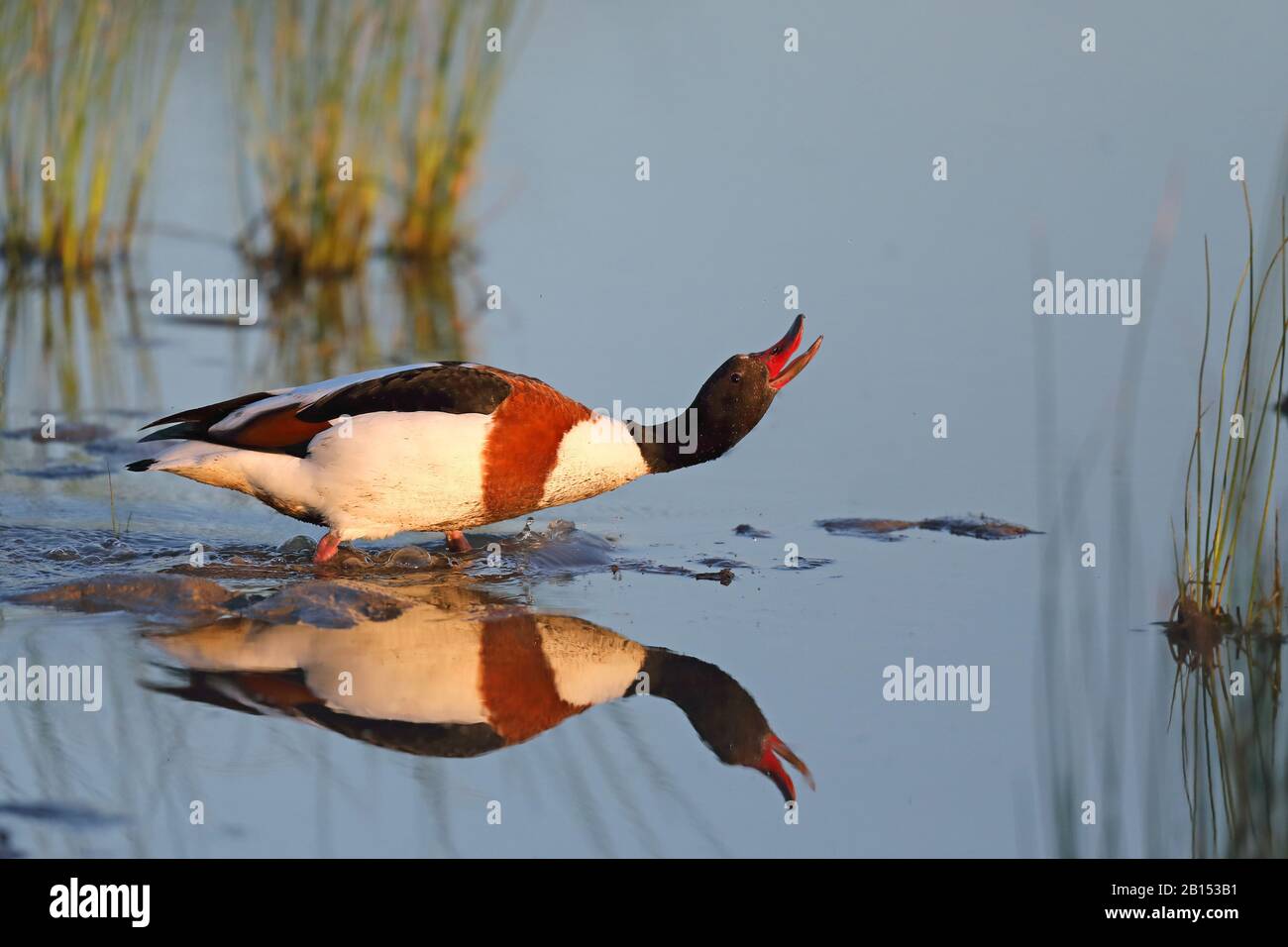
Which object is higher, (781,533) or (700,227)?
(700,227)

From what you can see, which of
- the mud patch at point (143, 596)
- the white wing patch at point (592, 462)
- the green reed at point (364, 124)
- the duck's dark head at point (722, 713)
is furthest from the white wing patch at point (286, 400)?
the green reed at point (364, 124)

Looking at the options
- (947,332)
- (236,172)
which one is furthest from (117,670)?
(236,172)

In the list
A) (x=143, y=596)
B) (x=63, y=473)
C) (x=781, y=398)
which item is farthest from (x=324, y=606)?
(x=781, y=398)

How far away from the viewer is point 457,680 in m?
5.52

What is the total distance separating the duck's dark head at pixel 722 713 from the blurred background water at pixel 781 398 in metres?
0.06

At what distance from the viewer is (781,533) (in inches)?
281

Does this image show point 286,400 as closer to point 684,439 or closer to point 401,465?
point 401,465

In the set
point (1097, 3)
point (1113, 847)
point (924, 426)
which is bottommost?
point (1113, 847)

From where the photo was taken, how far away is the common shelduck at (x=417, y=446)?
649 cm

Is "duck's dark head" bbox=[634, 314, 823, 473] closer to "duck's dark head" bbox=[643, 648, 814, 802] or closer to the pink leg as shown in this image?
the pink leg

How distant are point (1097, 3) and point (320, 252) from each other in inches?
291

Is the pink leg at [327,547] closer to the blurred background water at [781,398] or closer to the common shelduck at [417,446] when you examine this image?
the common shelduck at [417,446]

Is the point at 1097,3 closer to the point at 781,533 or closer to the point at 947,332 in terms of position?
the point at 947,332

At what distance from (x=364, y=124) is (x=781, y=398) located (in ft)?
11.6
